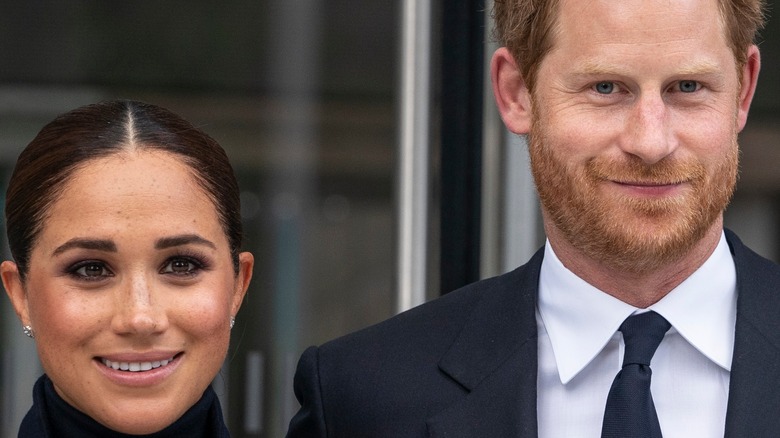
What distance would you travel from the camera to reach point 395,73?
3.79m

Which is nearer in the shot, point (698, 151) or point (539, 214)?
point (698, 151)

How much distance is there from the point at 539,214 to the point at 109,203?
65.8 inches

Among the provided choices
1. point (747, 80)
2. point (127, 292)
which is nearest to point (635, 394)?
point (747, 80)

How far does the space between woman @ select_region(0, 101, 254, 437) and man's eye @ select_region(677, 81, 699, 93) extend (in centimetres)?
80

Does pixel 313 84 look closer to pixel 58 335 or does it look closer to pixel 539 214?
pixel 539 214

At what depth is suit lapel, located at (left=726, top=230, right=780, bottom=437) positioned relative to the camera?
2.06 m

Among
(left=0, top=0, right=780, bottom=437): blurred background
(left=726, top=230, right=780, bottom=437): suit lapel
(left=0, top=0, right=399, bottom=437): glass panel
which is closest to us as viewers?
(left=726, top=230, right=780, bottom=437): suit lapel

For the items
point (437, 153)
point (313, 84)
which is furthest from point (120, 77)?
point (437, 153)

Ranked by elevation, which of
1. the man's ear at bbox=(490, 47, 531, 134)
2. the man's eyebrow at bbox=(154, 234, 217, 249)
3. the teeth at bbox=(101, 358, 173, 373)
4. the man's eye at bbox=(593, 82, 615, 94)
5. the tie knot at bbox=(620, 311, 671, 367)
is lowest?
the teeth at bbox=(101, 358, 173, 373)

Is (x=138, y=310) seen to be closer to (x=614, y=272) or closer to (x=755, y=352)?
(x=614, y=272)

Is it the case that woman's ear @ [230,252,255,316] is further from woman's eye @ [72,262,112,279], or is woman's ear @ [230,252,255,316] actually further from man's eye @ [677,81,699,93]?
man's eye @ [677,81,699,93]

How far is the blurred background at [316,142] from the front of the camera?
3477 millimetres

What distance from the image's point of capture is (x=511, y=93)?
7.98 feet

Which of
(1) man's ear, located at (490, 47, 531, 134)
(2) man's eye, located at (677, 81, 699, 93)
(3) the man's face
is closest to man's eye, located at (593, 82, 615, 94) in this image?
(3) the man's face
